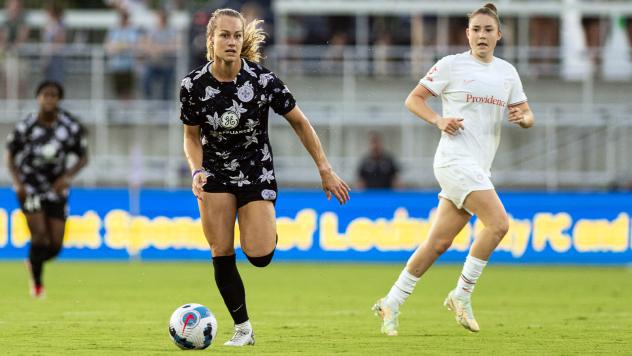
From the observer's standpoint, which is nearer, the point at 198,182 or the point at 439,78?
the point at 198,182

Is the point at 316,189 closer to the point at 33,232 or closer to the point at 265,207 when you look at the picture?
the point at 33,232

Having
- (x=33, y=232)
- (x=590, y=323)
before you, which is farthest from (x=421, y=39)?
(x=590, y=323)

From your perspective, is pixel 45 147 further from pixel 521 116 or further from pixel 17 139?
pixel 521 116

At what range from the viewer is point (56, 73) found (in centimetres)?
2445

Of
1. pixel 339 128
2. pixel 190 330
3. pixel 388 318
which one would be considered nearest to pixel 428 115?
pixel 388 318

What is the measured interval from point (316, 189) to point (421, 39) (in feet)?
13.9

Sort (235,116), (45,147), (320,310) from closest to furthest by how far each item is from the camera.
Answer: (235,116) → (320,310) → (45,147)

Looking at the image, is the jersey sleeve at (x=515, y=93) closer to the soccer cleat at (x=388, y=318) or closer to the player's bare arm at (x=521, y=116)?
the player's bare arm at (x=521, y=116)

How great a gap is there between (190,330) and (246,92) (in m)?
1.66

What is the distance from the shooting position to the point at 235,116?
29.8ft

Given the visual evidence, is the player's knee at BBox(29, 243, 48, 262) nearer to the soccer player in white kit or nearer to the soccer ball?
the soccer player in white kit

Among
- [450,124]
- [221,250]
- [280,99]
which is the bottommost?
[221,250]

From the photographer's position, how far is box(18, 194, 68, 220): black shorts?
1519 centimetres

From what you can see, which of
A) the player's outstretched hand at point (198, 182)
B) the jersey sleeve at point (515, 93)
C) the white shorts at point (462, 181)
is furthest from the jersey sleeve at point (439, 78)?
the player's outstretched hand at point (198, 182)
